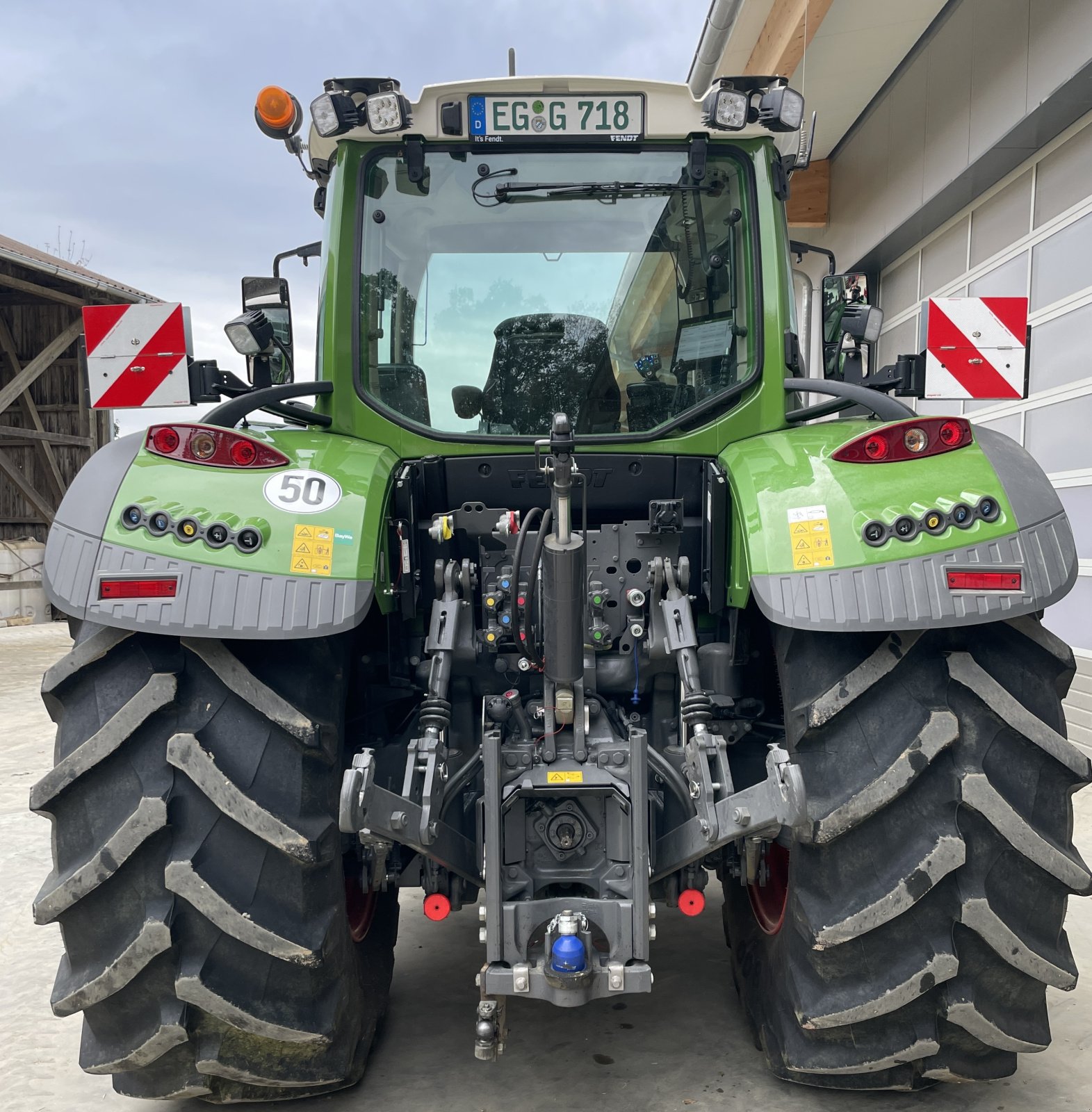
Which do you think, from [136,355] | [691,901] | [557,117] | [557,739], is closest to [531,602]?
[557,739]

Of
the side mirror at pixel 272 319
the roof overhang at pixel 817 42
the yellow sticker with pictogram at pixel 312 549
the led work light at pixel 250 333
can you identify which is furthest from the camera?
the roof overhang at pixel 817 42

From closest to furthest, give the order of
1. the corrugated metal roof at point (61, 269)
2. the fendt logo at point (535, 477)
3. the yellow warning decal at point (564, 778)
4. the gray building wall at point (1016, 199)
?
the yellow warning decal at point (564, 778), the fendt logo at point (535, 477), the gray building wall at point (1016, 199), the corrugated metal roof at point (61, 269)

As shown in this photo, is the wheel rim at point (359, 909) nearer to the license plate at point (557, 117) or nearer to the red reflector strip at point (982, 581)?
the red reflector strip at point (982, 581)

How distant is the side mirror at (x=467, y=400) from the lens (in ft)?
9.17

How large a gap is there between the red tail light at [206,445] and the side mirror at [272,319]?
0.95 meters

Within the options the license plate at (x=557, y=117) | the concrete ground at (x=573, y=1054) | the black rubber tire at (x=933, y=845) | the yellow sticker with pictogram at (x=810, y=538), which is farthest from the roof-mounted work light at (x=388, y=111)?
the concrete ground at (x=573, y=1054)

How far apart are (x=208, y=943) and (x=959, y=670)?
63.9 inches

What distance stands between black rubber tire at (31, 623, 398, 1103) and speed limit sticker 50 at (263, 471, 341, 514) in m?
0.31

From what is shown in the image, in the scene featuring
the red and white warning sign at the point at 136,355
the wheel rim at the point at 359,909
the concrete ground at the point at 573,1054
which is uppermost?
the red and white warning sign at the point at 136,355

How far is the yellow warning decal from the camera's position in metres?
2.14

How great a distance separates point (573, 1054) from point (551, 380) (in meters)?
1.84

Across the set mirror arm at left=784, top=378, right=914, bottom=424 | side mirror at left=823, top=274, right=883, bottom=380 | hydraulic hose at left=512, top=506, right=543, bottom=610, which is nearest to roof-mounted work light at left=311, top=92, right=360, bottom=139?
hydraulic hose at left=512, top=506, right=543, bottom=610

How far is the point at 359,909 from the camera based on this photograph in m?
2.61

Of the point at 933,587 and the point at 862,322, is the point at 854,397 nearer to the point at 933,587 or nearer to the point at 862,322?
the point at 862,322
